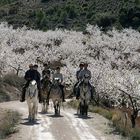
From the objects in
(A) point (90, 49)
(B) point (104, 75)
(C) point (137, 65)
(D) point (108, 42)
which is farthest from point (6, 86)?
(D) point (108, 42)

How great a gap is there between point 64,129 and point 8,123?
221cm

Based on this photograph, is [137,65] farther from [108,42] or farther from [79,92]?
[79,92]

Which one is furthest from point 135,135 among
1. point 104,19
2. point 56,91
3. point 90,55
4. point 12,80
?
point 104,19

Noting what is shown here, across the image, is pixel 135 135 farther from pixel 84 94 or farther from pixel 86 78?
pixel 84 94

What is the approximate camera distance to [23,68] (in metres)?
56.0

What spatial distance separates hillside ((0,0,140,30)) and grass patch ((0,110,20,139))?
8378 cm

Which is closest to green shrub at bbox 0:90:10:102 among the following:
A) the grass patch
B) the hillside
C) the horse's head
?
the grass patch

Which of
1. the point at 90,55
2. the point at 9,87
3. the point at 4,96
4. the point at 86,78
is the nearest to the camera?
the point at 86,78

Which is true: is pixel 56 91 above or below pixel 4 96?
above

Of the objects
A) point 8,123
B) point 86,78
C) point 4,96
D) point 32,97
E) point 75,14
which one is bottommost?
point 8,123

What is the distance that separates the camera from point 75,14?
115 metres

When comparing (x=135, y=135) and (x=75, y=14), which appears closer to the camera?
(x=135, y=135)

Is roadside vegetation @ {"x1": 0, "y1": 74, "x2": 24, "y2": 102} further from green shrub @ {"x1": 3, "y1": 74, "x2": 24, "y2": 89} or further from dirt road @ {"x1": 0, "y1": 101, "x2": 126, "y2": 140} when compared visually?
dirt road @ {"x1": 0, "y1": 101, "x2": 126, "y2": 140}

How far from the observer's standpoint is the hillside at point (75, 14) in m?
107
